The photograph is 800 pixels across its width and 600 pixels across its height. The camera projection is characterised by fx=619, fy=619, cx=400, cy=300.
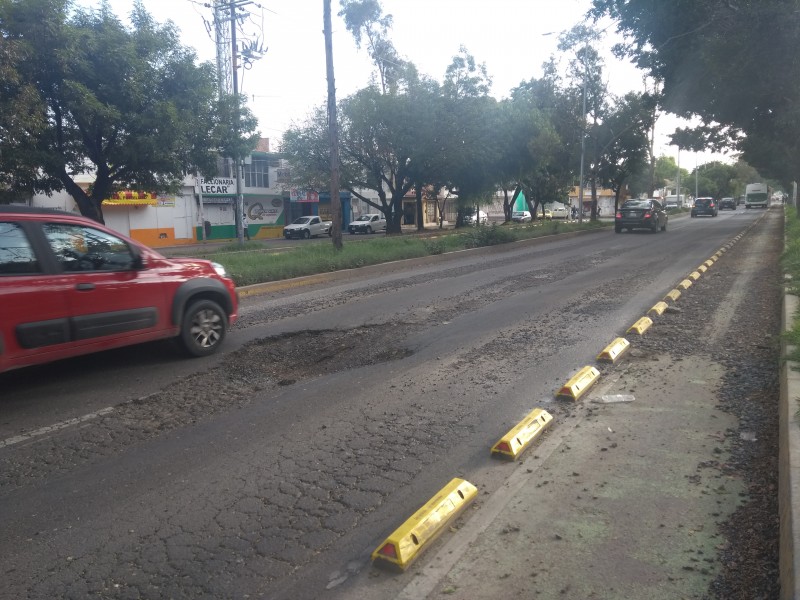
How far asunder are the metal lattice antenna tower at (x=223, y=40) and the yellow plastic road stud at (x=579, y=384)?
24.1 meters

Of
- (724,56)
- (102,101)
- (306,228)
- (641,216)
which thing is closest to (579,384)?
(102,101)

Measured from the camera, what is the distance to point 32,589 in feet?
9.80

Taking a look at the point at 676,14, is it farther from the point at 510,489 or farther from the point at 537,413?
the point at 510,489

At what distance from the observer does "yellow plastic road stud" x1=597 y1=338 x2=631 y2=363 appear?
6.88m

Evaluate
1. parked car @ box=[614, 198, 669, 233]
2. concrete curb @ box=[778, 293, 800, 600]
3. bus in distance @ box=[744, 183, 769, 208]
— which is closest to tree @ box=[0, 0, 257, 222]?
concrete curb @ box=[778, 293, 800, 600]

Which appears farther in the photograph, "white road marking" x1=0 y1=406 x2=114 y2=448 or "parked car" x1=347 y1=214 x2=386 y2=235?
"parked car" x1=347 y1=214 x2=386 y2=235

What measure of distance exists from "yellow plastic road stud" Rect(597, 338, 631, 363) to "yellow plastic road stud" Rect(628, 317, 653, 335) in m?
0.70

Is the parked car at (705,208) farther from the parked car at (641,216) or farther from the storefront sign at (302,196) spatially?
the storefront sign at (302,196)

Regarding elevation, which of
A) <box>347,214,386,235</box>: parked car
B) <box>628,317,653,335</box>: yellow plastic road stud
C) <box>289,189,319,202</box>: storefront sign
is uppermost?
<box>289,189,319,202</box>: storefront sign

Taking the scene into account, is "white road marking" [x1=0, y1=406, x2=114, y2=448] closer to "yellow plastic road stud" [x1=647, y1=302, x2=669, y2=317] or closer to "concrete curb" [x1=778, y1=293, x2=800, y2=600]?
"concrete curb" [x1=778, y1=293, x2=800, y2=600]

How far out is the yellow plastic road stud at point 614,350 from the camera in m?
6.88

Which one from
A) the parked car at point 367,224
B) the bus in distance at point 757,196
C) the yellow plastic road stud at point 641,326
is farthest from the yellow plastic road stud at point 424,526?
the bus in distance at point 757,196

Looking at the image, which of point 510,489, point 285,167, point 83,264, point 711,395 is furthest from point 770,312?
point 285,167

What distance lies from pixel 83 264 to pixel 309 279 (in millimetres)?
8393
